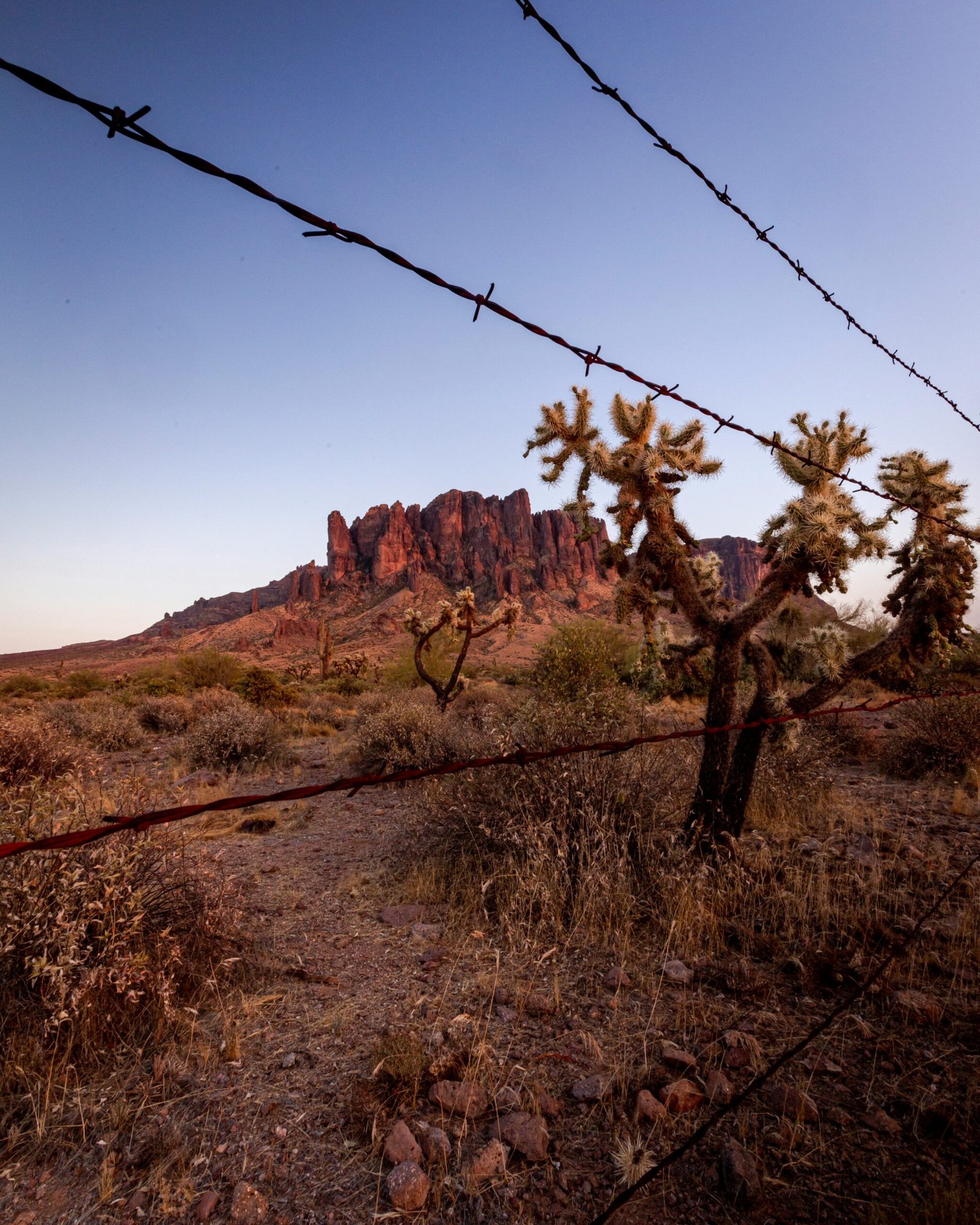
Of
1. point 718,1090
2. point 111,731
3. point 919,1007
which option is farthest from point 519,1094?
point 111,731

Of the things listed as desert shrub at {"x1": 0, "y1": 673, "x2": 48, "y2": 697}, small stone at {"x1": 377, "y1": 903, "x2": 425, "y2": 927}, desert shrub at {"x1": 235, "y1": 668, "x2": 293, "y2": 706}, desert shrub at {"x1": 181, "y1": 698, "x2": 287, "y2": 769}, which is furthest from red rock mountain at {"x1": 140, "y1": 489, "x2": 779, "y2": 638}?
small stone at {"x1": 377, "y1": 903, "x2": 425, "y2": 927}

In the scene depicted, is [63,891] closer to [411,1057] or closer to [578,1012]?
[411,1057]

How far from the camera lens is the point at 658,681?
627 cm

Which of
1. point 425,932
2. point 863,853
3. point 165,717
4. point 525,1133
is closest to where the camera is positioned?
point 525,1133

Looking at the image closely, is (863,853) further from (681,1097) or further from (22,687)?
(22,687)

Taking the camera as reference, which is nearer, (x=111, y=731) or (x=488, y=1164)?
(x=488, y=1164)

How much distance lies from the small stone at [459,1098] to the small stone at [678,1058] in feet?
2.96

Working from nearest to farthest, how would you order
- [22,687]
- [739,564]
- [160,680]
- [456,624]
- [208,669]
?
[456,624] → [160,680] → [22,687] → [208,669] → [739,564]

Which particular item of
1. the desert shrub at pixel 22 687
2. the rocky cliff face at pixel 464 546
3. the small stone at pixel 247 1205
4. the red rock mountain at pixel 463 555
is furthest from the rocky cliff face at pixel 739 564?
the small stone at pixel 247 1205

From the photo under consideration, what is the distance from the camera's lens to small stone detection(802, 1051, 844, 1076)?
9.07 ft

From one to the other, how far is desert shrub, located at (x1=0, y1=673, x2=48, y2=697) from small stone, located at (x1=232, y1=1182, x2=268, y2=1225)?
91.2ft

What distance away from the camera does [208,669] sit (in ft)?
87.6

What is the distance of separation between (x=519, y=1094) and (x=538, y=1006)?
0.71m

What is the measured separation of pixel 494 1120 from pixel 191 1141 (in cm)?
123
